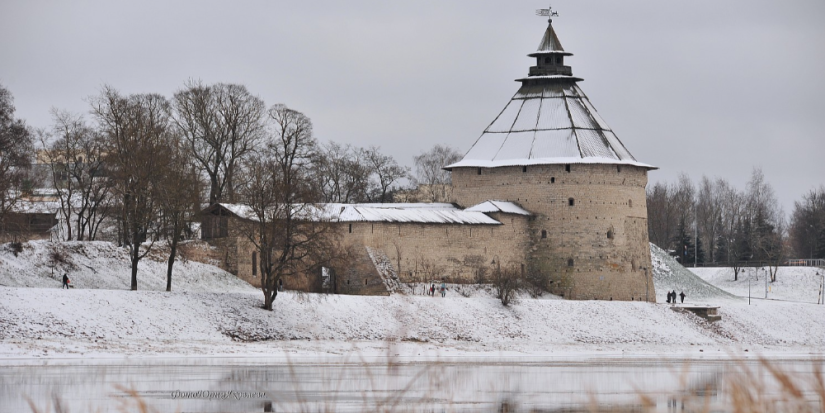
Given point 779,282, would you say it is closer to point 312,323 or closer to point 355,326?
point 355,326

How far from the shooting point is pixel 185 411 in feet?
46.5

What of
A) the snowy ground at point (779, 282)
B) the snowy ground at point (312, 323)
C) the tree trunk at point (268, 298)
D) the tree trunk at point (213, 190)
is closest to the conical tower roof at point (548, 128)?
the snowy ground at point (312, 323)

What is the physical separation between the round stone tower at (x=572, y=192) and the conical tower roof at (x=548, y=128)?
1.9 inches

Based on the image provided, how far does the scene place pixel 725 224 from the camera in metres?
84.3

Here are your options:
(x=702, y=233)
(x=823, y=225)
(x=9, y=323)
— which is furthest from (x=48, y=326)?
(x=702, y=233)

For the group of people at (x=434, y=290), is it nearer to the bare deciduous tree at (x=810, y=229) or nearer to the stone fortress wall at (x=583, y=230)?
the stone fortress wall at (x=583, y=230)

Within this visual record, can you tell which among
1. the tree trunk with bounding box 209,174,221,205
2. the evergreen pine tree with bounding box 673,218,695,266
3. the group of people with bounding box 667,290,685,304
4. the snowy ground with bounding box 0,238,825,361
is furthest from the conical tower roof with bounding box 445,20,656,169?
the evergreen pine tree with bounding box 673,218,695,266

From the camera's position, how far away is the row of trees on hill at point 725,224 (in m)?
70.9

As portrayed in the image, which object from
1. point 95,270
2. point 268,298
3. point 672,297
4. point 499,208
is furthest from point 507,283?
point 95,270

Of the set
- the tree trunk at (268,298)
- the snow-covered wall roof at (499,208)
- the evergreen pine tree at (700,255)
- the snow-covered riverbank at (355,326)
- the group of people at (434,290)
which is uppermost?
the snow-covered wall roof at (499,208)

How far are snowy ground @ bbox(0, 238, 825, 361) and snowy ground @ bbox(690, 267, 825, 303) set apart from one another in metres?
12.9

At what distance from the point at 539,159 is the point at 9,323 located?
2412cm

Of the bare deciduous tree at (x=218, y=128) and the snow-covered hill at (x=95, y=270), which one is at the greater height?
the bare deciduous tree at (x=218, y=128)

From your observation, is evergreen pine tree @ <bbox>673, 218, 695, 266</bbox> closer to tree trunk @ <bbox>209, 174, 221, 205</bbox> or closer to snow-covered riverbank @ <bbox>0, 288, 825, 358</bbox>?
snow-covered riverbank @ <bbox>0, 288, 825, 358</bbox>
